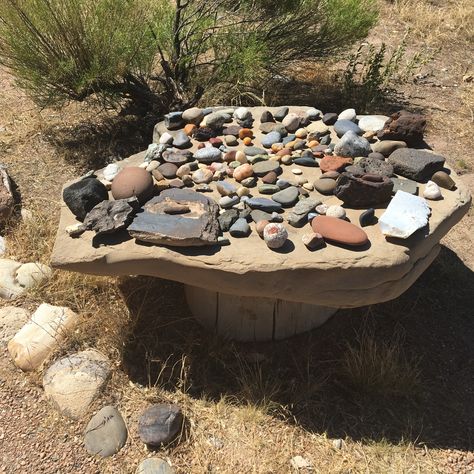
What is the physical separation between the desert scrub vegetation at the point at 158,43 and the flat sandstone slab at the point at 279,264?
202 centimetres

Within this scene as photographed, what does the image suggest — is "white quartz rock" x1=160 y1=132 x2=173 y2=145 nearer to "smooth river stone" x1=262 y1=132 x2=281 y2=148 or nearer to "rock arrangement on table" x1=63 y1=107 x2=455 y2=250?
"rock arrangement on table" x1=63 y1=107 x2=455 y2=250

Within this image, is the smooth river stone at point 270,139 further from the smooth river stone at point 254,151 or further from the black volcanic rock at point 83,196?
the black volcanic rock at point 83,196

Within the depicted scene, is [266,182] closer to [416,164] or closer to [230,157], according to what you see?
[230,157]

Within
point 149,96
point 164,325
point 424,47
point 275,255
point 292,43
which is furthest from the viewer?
point 424,47

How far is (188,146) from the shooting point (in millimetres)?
3080

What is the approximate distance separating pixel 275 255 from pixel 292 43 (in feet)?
10.1

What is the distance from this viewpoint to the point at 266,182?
8.93 feet

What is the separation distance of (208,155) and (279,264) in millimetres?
945

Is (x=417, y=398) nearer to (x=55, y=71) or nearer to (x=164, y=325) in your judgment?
(x=164, y=325)

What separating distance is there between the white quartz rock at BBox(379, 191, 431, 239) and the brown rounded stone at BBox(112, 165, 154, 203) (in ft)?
3.35

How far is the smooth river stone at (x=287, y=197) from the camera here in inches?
100

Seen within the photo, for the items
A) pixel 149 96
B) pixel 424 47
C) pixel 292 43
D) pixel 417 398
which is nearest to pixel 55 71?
pixel 149 96

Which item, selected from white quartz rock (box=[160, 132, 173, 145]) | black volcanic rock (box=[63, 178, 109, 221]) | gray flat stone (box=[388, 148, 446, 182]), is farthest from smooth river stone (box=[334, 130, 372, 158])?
black volcanic rock (box=[63, 178, 109, 221])

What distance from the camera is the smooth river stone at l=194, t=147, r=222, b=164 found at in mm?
2914
